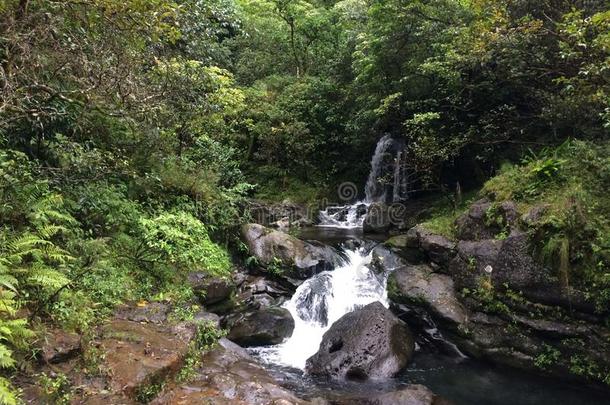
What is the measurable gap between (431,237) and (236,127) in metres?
11.7

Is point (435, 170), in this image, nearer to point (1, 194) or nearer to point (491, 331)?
point (491, 331)

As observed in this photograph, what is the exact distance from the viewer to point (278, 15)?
21844 millimetres

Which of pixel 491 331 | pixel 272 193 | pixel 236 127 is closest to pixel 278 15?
pixel 236 127

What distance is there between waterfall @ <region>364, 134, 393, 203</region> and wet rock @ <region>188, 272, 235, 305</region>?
9988 millimetres

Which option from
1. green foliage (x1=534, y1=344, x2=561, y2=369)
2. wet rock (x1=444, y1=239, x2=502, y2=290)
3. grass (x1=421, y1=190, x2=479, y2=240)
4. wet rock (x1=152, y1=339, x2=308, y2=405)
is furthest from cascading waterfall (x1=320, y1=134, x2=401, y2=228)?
wet rock (x1=152, y1=339, x2=308, y2=405)

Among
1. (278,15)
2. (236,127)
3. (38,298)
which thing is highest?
(278,15)

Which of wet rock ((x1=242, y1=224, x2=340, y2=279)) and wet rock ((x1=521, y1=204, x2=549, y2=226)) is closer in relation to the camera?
wet rock ((x1=521, y1=204, x2=549, y2=226))

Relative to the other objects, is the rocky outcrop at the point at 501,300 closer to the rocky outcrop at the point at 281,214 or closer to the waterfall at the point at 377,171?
the rocky outcrop at the point at 281,214

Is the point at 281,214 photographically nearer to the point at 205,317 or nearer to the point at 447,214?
the point at 447,214

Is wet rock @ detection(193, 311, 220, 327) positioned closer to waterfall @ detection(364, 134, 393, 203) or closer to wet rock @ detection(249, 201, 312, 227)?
wet rock @ detection(249, 201, 312, 227)

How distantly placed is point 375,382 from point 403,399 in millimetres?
1146

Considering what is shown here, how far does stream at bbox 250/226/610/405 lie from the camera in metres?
7.64

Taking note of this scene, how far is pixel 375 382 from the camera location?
7941 mm

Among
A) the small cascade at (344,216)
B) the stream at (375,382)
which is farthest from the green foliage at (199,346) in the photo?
the small cascade at (344,216)
